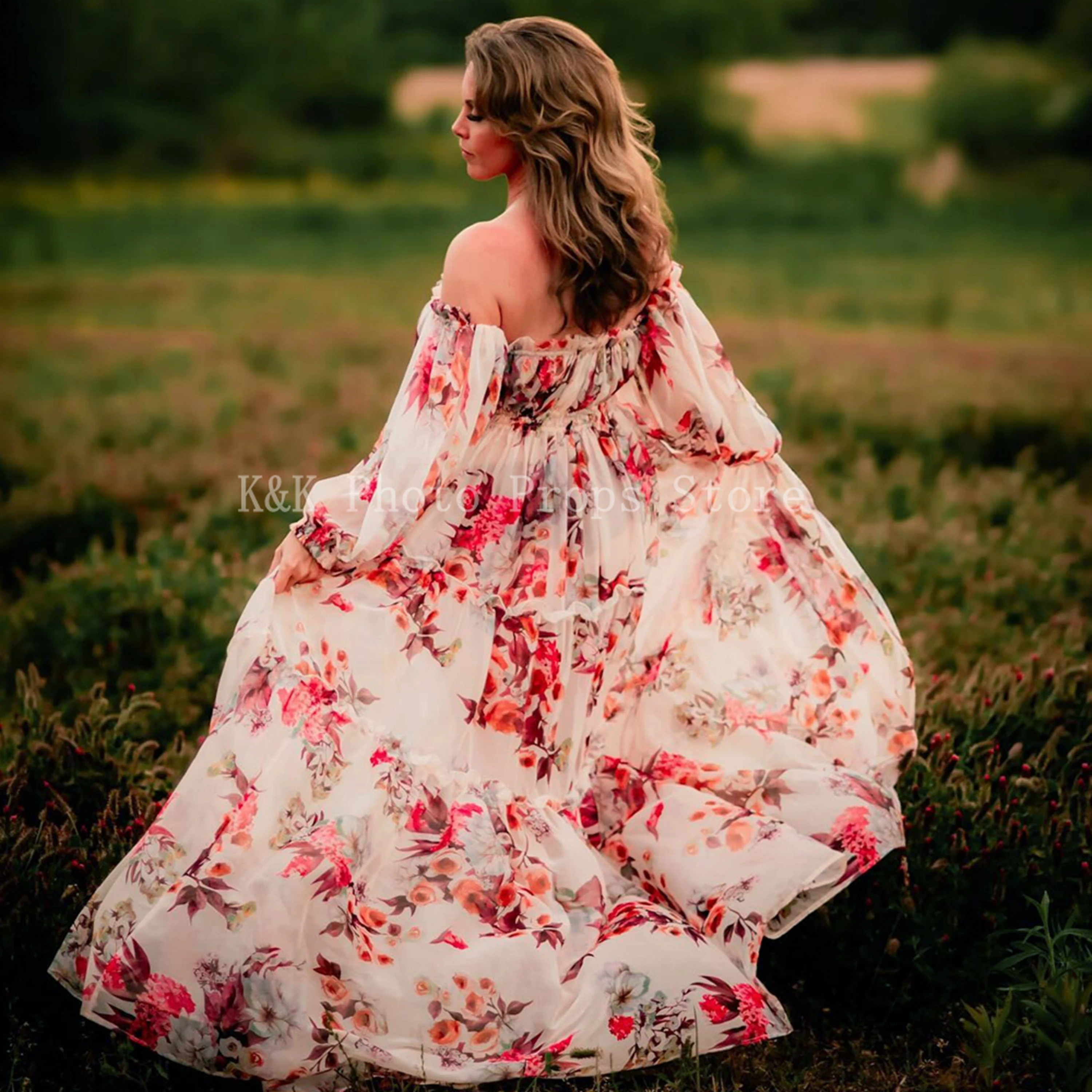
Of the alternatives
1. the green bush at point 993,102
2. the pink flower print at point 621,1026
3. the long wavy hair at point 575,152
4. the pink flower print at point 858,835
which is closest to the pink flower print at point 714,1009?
the pink flower print at point 621,1026

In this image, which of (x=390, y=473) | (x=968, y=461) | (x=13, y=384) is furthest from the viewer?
(x=13, y=384)

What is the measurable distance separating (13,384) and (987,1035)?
771cm

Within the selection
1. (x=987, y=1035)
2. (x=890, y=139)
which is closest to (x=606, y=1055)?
(x=987, y=1035)

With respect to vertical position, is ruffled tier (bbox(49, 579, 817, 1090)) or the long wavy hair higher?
the long wavy hair

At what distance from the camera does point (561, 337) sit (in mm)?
3137

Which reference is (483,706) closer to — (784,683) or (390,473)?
(390,473)

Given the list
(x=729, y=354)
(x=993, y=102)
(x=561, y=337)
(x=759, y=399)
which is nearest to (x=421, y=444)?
(x=561, y=337)

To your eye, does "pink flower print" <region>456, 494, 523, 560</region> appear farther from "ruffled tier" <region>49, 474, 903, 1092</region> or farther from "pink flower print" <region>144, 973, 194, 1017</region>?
"pink flower print" <region>144, 973, 194, 1017</region>

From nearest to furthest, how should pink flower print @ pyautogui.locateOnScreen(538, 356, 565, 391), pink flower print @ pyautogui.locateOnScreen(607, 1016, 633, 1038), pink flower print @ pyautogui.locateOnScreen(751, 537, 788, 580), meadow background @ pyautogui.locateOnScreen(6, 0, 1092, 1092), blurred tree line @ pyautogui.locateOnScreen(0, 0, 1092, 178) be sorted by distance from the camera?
1. pink flower print @ pyautogui.locateOnScreen(607, 1016, 633, 1038)
2. pink flower print @ pyautogui.locateOnScreen(538, 356, 565, 391)
3. meadow background @ pyautogui.locateOnScreen(6, 0, 1092, 1092)
4. pink flower print @ pyautogui.locateOnScreen(751, 537, 788, 580)
5. blurred tree line @ pyautogui.locateOnScreen(0, 0, 1092, 178)

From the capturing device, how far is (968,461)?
275 inches

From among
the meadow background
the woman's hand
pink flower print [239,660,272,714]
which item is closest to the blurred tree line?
the meadow background

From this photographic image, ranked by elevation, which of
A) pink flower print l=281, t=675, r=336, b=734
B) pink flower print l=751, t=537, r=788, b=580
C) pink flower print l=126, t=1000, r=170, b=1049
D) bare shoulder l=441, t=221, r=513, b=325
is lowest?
pink flower print l=126, t=1000, r=170, b=1049

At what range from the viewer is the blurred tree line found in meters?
15.2

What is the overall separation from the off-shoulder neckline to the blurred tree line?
1263 centimetres
